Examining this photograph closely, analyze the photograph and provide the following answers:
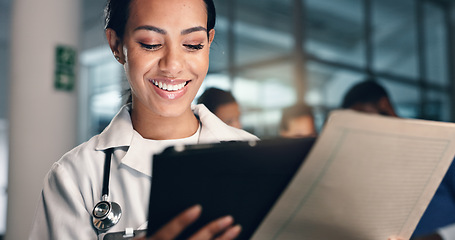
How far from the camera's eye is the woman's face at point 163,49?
833 mm

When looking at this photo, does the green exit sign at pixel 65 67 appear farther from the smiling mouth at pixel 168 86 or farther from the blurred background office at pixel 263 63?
the smiling mouth at pixel 168 86

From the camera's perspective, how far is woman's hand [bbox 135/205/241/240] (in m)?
0.55

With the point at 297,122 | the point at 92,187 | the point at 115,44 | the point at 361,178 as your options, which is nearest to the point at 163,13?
the point at 115,44

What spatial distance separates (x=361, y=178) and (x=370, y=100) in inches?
47.2

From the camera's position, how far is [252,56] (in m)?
5.13

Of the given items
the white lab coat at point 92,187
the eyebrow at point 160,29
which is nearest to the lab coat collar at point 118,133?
the white lab coat at point 92,187

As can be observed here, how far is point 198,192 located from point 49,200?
1.42ft

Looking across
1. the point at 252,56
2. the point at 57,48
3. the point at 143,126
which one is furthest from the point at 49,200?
the point at 252,56

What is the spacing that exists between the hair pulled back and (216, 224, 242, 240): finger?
20.4 inches

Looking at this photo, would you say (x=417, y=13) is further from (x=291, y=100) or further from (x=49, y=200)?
(x=49, y=200)

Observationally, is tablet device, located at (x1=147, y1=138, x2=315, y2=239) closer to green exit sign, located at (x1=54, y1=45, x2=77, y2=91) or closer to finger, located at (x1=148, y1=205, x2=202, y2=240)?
finger, located at (x1=148, y1=205, x2=202, y2=240)

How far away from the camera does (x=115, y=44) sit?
906 mm

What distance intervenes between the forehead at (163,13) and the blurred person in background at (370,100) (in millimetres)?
1041

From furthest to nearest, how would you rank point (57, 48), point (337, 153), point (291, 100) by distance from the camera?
1. point (291, 100)
2. point (57, 48)
3. point (337, 153)
